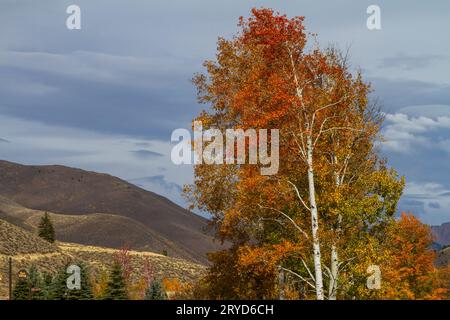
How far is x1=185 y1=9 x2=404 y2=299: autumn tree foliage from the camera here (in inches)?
1097

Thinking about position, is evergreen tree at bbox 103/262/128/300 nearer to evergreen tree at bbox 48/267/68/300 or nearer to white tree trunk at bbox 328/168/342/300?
evergreen tree at bbox 48/267/68/300

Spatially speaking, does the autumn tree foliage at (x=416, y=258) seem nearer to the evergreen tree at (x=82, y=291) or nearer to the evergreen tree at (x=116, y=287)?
the evergreen tree at (x=116, y=287)

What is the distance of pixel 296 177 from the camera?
95.2ft

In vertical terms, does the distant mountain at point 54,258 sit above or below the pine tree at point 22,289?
→ above

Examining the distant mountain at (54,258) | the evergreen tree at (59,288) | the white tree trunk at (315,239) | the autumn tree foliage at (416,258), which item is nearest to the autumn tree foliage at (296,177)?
the white tree trunk at (315,239)

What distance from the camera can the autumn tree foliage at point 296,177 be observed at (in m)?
27.9

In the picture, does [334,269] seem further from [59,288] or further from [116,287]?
[59,288]

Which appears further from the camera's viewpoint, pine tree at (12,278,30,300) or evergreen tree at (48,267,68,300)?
pine tree at (12,278,30,300)

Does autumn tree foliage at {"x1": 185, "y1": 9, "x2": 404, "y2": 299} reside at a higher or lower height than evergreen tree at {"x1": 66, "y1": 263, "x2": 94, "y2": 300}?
higher

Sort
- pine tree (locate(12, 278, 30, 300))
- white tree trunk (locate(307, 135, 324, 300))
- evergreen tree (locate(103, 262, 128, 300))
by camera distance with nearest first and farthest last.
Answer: white tree trunk (locate(307, 135, 324, 300)) → evergreen tree (locate(103, 262, 128, 300)) → pine tree (locate(12, 278, 30, 300))

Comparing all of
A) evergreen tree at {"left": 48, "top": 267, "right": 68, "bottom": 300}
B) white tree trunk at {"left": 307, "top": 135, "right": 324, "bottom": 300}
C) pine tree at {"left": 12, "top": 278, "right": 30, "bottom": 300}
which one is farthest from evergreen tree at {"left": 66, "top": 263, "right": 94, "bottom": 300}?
white tree trunk at {"left": 307, "top": 135, "right": 324, "bottom": 300}

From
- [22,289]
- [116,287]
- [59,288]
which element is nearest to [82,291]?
[59,288]

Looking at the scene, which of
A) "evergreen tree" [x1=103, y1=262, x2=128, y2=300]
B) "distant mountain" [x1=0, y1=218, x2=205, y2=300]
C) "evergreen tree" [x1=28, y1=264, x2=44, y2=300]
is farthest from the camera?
"distant mountain" [x1=0, y1=218, x2=205, y2=300]

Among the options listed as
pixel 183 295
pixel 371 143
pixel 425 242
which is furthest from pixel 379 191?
pixel 425 242
